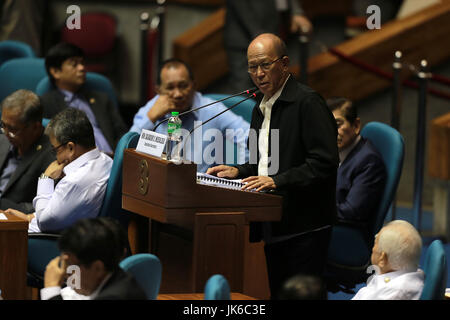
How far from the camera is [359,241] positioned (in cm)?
409

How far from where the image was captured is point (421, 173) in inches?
227

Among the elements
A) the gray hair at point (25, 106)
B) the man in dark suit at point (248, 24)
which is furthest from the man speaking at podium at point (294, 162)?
the man in dark suit at point (248, 24)

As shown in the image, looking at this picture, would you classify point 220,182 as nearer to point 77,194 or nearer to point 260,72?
point 260,72

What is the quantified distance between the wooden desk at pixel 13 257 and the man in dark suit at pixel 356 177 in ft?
4.66

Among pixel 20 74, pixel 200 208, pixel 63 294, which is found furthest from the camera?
pixel 20 74

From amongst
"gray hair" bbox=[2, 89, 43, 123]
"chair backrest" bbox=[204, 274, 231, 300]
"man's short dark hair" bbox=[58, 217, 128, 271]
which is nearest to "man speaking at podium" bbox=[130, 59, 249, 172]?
"gray hair" bbox=[2, 89, 43, 123]

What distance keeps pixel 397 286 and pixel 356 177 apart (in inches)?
53.1

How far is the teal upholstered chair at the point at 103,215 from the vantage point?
12.4 feet

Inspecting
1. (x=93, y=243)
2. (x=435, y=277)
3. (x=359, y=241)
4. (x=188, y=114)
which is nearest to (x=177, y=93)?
(x=188, y=114)

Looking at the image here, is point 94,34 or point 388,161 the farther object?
point 94,34

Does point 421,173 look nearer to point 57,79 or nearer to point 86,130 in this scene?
point 57,79
